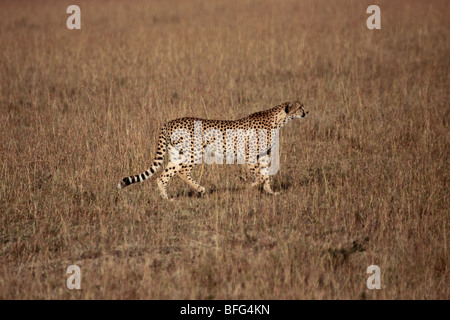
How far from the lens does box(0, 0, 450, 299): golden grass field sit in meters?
4.89

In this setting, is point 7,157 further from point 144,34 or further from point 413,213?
point 144,34

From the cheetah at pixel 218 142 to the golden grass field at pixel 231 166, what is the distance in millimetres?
A: 280

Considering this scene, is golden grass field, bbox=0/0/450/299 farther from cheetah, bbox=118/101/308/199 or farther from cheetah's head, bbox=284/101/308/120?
cheetah's head, bbox=284/101/308/120

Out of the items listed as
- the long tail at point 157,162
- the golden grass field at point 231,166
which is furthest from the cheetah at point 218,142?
the golden grass field at point 231,166

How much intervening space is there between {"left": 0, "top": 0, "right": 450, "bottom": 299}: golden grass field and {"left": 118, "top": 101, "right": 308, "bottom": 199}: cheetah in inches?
11.0

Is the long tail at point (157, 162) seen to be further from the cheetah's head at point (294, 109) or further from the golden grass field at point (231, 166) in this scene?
the cheetah's head at point (294, 109)

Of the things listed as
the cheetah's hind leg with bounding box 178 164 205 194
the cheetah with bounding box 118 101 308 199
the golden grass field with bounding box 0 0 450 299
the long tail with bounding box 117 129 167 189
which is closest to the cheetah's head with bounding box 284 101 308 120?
the cheetah with bounding box 118 101 308 199

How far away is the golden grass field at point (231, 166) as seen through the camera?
4895 mm

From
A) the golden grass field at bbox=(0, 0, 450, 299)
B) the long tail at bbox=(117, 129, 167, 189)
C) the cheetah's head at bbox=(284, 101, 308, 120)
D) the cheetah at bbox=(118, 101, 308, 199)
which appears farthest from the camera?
the cheetah's head at bbox=(284, 101, 308, 120)

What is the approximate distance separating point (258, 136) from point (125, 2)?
1401 centimetres

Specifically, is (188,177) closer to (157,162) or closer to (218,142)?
(157,162)

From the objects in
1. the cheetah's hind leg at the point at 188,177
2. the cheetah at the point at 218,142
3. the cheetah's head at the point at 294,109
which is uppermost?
the cheetah's head at the point at 294,109

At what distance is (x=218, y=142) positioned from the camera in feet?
21.5
